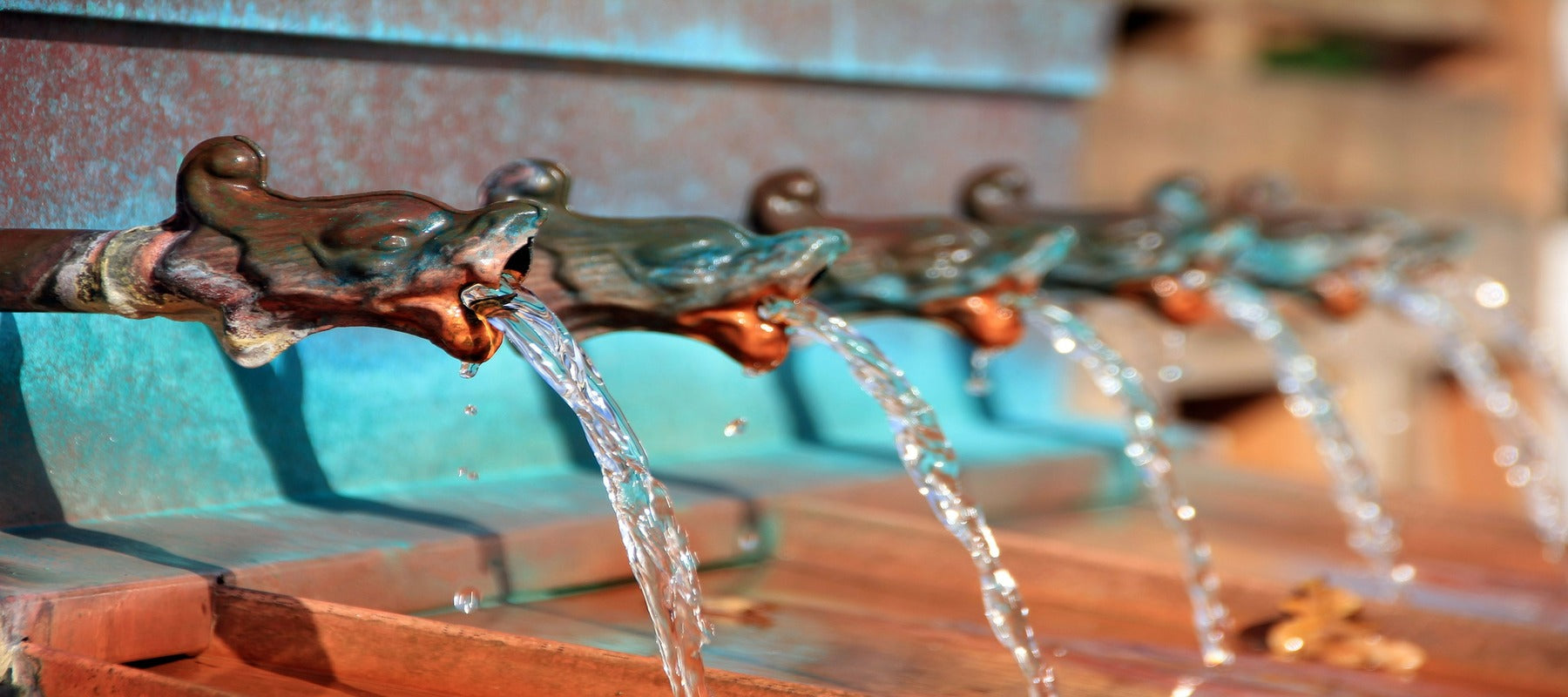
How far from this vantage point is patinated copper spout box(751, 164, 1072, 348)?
1.64 m

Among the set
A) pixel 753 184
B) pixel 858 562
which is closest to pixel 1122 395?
pixel 858 562

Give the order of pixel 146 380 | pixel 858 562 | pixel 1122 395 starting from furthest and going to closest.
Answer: pixel 1122 395, pixel 858 562, pixel 146 380

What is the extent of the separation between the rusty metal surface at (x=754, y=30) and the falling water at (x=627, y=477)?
464 mm

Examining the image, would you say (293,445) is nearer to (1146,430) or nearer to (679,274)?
(679,274)

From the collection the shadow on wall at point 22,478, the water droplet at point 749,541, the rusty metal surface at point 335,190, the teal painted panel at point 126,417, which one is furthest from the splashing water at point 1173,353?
the shadow on wall at point 22,478

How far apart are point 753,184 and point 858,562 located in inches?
20.1

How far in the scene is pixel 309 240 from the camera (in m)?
1.21

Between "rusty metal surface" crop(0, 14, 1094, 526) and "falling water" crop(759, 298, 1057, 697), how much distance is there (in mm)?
471

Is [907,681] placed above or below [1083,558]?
below

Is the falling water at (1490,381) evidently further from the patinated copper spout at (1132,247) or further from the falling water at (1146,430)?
the falling water at (1146,430)

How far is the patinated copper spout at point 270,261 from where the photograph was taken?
118cm

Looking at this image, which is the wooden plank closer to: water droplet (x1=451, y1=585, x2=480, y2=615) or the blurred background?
water droplet (x1=451, y1=585, x2=480, y2=615)

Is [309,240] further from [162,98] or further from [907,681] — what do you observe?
[907,681]

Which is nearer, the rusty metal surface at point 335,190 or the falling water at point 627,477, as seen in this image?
the falling water at point 627,477
